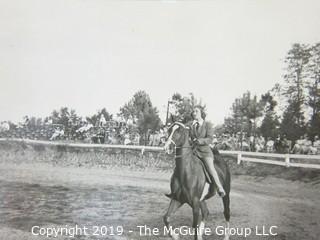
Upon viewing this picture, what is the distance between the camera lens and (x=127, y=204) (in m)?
2.27

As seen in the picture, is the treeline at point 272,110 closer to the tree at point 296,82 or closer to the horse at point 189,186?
the tree at point 296,82

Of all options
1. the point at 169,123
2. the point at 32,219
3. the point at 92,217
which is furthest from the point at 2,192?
the point at 169,123

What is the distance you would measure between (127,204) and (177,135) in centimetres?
50

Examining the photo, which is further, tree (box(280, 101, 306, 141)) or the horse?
tree (box(280, 101, 306, 141))

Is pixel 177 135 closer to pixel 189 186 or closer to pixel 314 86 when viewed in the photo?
pixel 189 186

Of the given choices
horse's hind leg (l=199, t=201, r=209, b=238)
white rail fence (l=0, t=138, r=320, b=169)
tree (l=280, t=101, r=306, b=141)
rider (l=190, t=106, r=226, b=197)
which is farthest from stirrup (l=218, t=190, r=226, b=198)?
tree (l=280, t=101, r=306, b=141)

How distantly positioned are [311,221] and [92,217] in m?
1.26

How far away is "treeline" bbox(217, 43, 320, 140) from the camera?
234cm

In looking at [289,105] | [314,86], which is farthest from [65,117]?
[314,86]

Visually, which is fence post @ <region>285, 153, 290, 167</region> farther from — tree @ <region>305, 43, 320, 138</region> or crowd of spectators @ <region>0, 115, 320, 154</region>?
tree @ <region>305, 43, 320, 138</region>

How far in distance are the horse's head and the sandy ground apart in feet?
0.72

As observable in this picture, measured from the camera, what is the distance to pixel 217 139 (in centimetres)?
233

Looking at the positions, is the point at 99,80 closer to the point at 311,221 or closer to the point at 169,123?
the point at 169,123

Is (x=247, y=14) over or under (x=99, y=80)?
over
